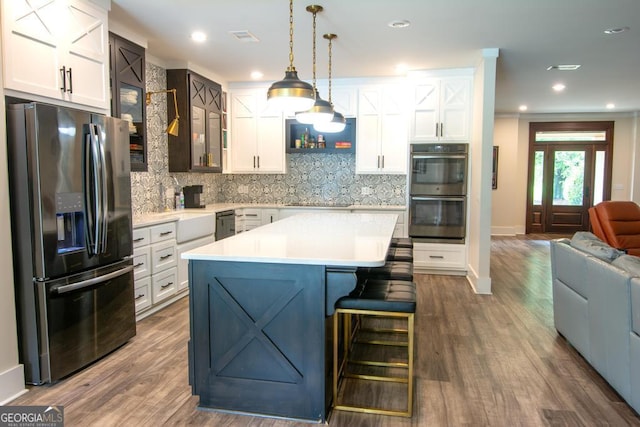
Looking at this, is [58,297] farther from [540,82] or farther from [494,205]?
[494,205]

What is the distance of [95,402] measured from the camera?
8.48 ft

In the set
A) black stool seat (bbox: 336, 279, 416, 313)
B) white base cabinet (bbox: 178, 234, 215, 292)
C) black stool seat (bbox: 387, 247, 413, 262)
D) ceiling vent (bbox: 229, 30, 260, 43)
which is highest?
ceiling vent (bbox: 229, 30, 260, 43)

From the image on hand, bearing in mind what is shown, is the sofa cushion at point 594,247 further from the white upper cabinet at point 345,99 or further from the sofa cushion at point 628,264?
the white upper cabinet at point 345,99

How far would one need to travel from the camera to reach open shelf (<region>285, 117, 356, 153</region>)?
6.26 m

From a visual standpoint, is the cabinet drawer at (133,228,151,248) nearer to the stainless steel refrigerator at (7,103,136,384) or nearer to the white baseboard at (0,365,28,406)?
the stainless steel refrigerator at (7,103,136,384)

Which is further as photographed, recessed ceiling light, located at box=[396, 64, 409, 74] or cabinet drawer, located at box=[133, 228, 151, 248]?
recessed ceiling light, located at box=[396, 64, 409, 74]

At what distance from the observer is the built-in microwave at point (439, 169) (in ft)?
18.3

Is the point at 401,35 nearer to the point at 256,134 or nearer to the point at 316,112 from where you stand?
the point at 316,112

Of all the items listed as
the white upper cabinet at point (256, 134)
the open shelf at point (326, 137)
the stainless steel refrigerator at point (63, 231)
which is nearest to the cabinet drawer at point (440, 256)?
the open shelf at point (326, 137)

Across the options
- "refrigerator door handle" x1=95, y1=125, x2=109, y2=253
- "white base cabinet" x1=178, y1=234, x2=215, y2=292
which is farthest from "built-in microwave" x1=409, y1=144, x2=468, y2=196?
"refrigerator door handle" x1=95, y1=125, x2=109, y2=253

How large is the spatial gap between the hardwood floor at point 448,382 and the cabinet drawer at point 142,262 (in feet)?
1.49

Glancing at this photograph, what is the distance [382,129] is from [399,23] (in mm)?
2115

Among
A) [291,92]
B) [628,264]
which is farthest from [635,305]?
[291,92]

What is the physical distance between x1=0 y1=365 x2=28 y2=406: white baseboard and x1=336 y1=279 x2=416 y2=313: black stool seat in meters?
1.97
